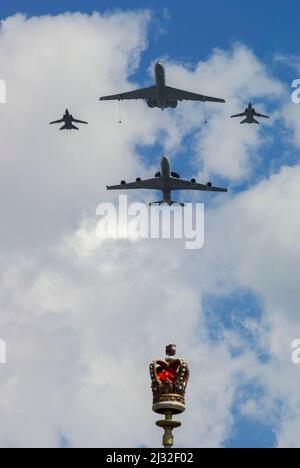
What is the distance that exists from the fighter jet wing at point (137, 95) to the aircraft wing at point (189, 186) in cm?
1740

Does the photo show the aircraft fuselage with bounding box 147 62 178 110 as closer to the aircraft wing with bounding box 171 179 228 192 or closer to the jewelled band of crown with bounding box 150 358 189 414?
the aircraft wing with bounding box 171 179 228 192

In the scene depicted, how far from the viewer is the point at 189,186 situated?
604ft

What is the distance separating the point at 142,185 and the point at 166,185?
608 centimetres

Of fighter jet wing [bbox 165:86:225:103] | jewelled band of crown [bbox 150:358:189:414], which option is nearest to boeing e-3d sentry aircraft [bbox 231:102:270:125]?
fighter jet wing [bbox 165:86:225:103]

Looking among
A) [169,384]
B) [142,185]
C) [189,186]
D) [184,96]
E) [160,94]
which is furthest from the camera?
[189,186]

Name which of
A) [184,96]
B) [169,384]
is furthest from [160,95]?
[169,384]

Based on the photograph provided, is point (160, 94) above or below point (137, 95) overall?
below

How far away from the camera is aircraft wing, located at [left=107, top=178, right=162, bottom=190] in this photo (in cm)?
17912

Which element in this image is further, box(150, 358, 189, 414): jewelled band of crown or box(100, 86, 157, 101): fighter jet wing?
box(100, 86, 157, 101): fighter jet wing

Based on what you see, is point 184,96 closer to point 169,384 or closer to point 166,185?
point 166,185

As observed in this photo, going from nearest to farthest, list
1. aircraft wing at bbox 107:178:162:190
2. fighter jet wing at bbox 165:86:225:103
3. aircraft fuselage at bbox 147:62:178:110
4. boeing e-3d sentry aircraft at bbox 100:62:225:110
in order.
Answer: aircraft fuselage at bbox 147:62:178:110 < boeing e-3d sentry aircraft at bbox 100:62:225:110 < fighter jet wing at bbox 165:86:225:103 < aircraft wing at bbox 107:178:162:190

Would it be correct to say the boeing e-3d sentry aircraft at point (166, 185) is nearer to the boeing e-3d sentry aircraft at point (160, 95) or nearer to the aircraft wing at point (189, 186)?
the aircraft wing at point (189, 186)
